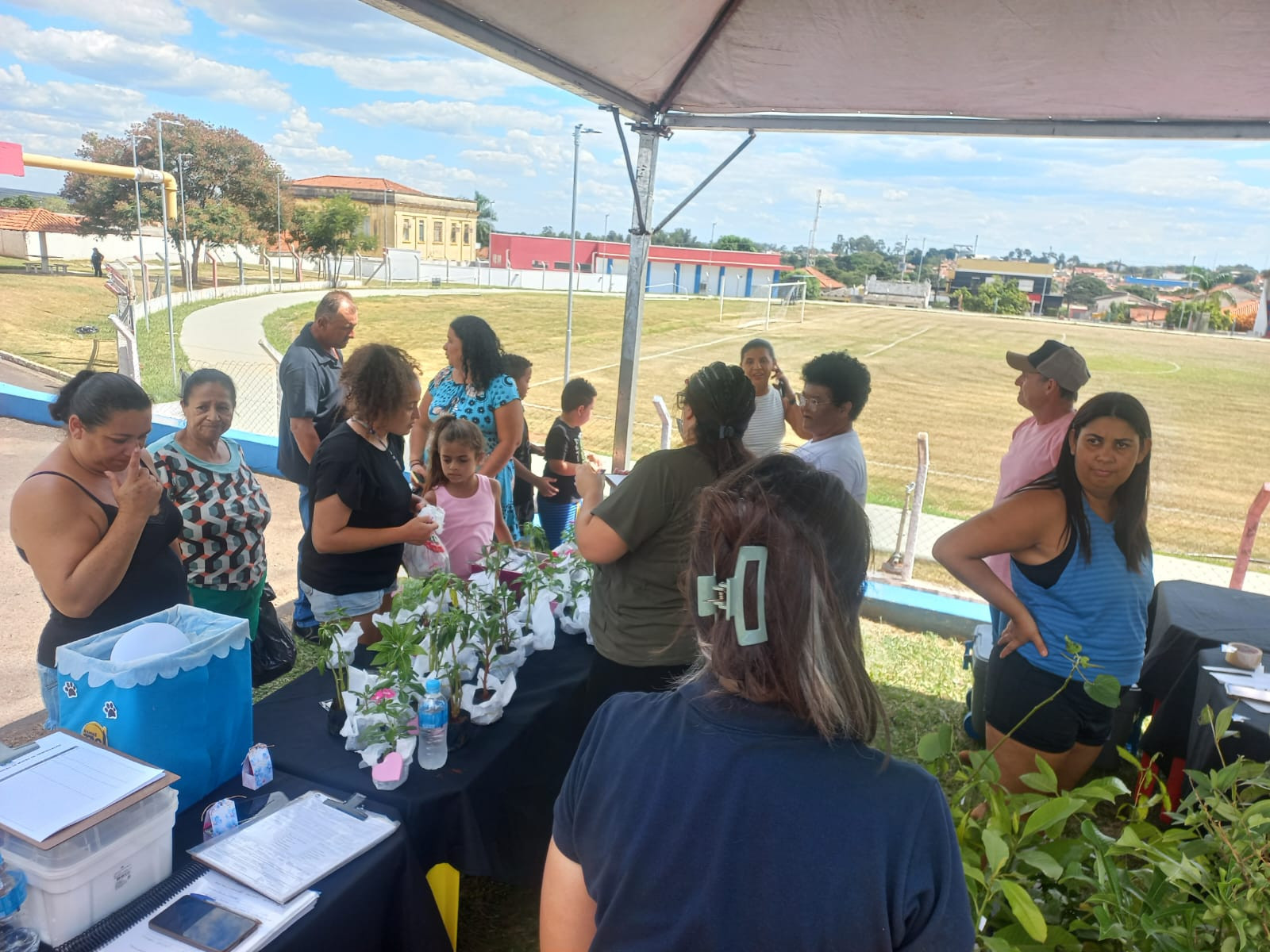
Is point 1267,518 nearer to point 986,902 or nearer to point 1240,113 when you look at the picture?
point 1240,113

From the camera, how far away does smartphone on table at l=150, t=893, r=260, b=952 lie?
1.19m

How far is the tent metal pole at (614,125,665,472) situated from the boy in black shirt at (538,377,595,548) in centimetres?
37

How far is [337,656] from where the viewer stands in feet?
6.01

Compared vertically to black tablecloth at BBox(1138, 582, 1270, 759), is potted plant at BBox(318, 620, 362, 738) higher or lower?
higher

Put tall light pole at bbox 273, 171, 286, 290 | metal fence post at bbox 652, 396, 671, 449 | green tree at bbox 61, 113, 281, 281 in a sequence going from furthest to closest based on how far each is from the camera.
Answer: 1. tall light pole at bbox 273, 171, 286, 290
2. green tree at bbox 61, 113, 281, 281
3. metal fence post at bbox 652, 396, 671, 449

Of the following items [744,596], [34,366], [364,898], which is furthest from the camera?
[34,366]

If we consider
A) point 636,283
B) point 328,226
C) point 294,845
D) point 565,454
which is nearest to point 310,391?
point 565,454

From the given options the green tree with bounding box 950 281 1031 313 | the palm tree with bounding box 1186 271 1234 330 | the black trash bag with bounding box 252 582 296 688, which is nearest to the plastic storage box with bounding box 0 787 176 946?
the black trash bag with bounding box 252 582 296 688

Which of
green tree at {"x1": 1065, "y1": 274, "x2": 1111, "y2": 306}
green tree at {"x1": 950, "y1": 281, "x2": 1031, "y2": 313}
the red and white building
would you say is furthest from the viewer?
green tree at {"x1": 1065, "y1": 274, "x2": 1111, "y2": 306}

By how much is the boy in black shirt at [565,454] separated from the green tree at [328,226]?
2719cm

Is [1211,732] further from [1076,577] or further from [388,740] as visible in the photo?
[388,740]

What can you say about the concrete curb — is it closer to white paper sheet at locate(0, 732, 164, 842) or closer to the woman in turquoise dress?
the woman in turquoise dress

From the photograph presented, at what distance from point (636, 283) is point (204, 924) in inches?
145

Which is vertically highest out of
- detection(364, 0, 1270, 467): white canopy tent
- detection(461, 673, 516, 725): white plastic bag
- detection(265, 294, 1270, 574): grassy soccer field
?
detection(364, 0, 1270, 467): white canopy tent
